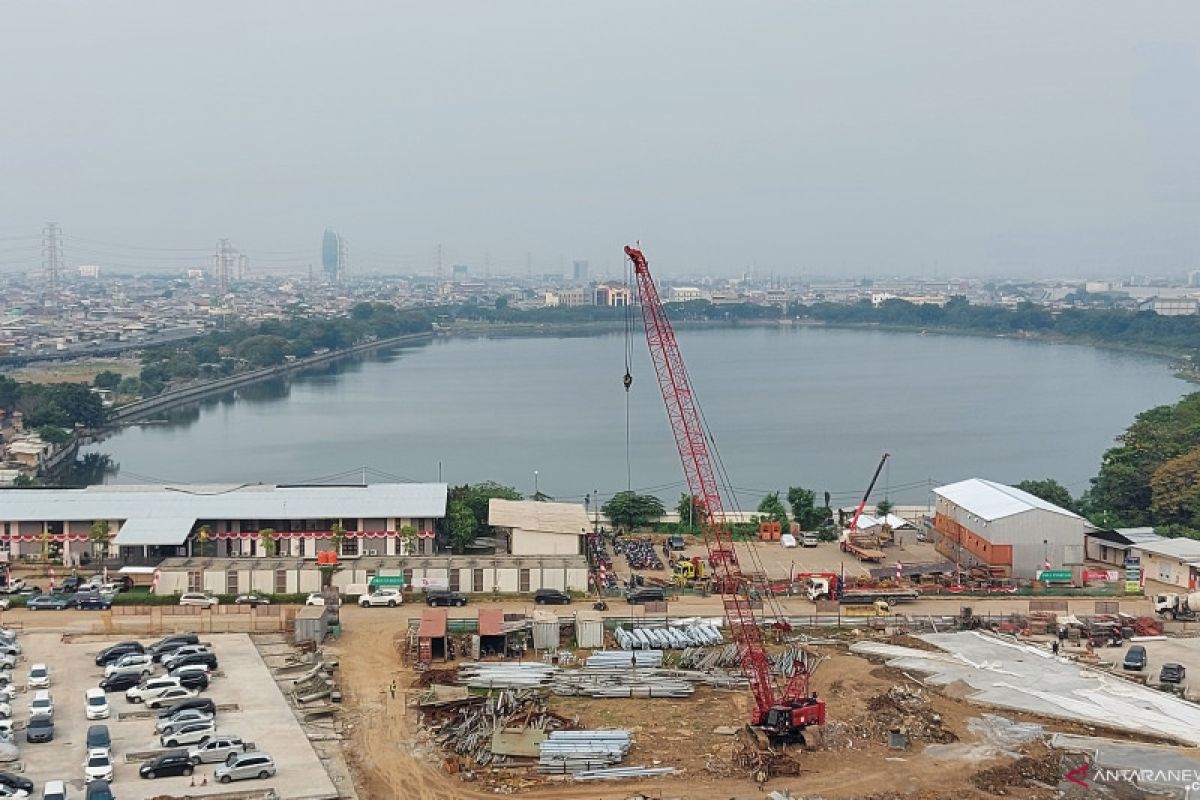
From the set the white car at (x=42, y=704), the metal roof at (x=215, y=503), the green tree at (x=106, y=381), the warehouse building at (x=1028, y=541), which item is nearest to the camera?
the white car at (x=42, y=704)

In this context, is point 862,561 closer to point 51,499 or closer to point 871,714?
point 871,714

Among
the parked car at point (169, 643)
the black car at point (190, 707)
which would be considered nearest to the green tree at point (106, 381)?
the parked car at point (169, 643)

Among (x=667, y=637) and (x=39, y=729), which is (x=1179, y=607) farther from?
(x=39, y=729)

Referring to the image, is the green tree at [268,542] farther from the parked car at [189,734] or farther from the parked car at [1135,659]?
the parked car at [1135,659]

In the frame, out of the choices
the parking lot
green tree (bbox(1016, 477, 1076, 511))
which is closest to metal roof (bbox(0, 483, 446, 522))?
the parking lot

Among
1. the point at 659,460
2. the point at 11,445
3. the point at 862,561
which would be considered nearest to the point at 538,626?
the point at 862,561

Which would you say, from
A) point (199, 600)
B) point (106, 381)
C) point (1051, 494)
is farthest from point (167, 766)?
point (106, 381)
